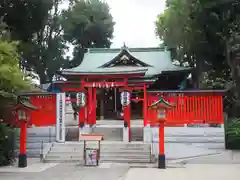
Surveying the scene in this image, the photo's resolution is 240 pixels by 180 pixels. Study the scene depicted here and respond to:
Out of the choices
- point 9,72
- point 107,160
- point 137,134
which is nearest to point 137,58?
point 137,134

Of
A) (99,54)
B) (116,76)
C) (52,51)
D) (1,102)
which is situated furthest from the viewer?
(52,51)

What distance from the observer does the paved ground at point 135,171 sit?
432 inches

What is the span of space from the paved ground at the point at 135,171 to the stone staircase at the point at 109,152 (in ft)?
2.94

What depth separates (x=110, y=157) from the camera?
15.0 meters

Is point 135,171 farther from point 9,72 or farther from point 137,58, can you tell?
point 137,58

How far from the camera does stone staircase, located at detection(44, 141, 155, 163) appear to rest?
48.4 feet

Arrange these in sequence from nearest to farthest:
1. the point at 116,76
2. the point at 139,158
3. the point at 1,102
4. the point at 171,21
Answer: the point at 1,102
the point at 139,158
the point at 116,76
the point at 171,21

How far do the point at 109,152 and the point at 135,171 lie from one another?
139 inches

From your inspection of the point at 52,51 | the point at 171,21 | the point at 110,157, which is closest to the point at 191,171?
the point at 110,157

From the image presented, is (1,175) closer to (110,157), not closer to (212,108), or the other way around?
(110,157)

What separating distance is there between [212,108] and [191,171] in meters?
5.14

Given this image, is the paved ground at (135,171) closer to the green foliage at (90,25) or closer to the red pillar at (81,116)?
the red pillar at (81,116)

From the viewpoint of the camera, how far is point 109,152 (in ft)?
50.7

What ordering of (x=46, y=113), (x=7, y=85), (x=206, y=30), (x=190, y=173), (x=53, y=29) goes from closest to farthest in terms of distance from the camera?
(x=190, y=173) → (x=7, y=85) → (x=46, y=113) → (x=206, y=30) → (x=53, y=29)
